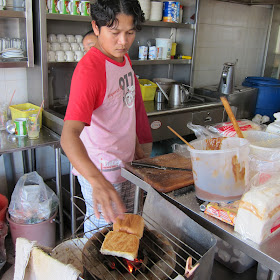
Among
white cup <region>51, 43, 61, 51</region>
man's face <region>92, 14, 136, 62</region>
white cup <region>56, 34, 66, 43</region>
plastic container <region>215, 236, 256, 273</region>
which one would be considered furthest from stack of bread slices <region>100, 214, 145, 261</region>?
white cup <region>56, 34, 66, 43</region>

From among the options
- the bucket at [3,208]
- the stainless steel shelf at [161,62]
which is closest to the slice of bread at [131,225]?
the bucket at [3,208]

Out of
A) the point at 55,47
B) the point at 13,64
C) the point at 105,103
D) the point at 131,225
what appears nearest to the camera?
the point at 131,225

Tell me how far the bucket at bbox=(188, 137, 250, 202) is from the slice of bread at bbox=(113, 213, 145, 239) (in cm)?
25

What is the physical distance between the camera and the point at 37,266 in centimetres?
100

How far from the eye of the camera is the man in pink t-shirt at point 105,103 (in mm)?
1173

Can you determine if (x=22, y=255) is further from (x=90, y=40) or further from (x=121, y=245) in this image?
(x=90, y=40)

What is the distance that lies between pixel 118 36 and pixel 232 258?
1.08 metres

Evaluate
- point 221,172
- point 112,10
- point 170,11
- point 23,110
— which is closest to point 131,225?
point 221,172

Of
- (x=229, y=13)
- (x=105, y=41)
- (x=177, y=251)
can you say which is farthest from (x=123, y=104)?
(x=229, y=13)

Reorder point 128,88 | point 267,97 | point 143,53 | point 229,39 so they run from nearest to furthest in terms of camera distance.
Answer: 1. point 128,88
2. point 143,53
3. point 267,97
4. point 229,39

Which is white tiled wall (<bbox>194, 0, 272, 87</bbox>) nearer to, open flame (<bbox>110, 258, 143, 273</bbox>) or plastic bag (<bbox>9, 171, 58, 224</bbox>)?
plastic bag (<bbox>9, 171, 58, 224</bbox>)

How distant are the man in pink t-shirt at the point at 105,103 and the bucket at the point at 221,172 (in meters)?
0.32

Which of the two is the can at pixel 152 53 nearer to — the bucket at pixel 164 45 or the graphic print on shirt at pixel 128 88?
the bucket at pixel 164 45

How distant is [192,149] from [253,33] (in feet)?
12.5
